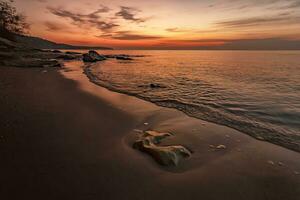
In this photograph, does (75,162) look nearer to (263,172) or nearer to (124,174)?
(124,174)

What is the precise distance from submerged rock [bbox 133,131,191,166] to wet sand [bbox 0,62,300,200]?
0.13 meters

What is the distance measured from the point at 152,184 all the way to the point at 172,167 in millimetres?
702

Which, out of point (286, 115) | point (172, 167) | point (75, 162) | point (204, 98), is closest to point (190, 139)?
point (172, 167)

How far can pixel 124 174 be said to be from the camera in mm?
3613

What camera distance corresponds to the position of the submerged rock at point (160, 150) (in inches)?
163

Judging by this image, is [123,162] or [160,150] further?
[160,150]

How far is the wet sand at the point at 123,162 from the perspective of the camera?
3.18m

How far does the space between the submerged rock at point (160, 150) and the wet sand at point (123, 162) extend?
0.44 ft

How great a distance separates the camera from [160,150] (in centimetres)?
444

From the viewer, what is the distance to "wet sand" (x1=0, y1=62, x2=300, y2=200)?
10.4 feet

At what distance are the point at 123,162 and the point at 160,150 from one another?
87 cm

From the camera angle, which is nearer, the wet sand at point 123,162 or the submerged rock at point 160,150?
the wet sand at point 123,162

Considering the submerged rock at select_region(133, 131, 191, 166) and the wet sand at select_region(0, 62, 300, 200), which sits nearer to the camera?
the wet sand at select_region(0, 62, 300, 200)

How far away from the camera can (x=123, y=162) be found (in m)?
4.04
